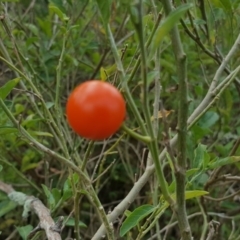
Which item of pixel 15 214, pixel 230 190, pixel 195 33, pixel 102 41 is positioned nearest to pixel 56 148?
pixel 15 214

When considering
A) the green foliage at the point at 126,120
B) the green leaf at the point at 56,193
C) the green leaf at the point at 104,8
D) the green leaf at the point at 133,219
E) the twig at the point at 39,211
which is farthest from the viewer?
the green foliage at the point at 126,120

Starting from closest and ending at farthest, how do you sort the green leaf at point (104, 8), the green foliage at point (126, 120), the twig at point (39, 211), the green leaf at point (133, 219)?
→ the green leaf at point (104, 8) → the green leaf at point (133, 219) → the twig at point (39, 211) → the green foliage at point (126, 120)

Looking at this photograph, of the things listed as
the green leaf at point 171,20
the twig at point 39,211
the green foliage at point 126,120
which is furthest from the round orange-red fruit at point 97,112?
the green foliage at point 126,120


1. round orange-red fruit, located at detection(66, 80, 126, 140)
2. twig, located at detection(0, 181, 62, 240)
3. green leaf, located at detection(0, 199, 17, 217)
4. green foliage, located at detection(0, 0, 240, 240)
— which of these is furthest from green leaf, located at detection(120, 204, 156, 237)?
green leaf, located at detection(0, 199, 17, 217)

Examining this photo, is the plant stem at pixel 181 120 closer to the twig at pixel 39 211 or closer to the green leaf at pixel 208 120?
the twig at pixel 39 211

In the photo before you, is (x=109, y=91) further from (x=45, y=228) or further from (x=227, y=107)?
(x=227, y=107)

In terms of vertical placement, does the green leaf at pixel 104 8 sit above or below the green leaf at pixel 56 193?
above
